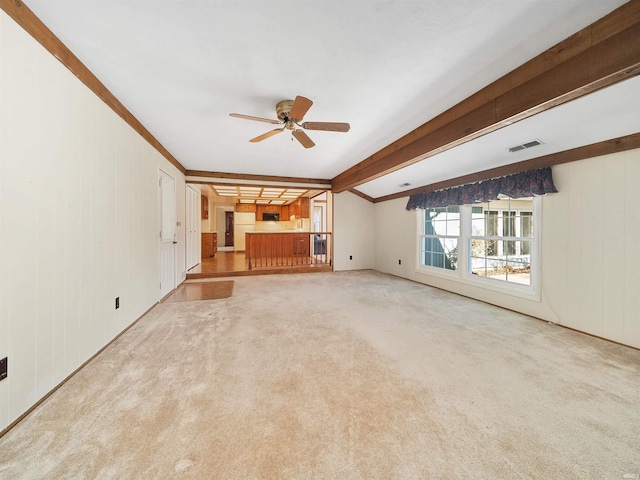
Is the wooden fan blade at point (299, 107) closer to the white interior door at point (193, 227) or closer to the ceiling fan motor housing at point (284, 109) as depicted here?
the ceiling fan motor housing at point (284, 109)

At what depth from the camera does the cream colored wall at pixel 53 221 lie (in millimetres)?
1392

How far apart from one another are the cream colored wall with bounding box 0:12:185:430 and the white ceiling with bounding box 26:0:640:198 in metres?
0.39

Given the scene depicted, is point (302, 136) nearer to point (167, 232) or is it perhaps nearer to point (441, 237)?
point (167, 232)

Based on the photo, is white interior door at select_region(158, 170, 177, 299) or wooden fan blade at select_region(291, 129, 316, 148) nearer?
wooden fan blade at select_region(291, 129, 316, 148)

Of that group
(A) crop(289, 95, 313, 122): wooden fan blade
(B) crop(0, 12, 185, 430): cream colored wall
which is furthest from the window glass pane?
(B) crop(0, 12, 185, 430): cream colored wall

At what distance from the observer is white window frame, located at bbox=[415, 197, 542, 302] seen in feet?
10.7

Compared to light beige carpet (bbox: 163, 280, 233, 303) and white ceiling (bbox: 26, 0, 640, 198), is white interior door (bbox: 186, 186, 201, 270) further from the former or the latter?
white ceiling (bbox: 26, 0, 640, 198)

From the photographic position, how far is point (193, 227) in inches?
258

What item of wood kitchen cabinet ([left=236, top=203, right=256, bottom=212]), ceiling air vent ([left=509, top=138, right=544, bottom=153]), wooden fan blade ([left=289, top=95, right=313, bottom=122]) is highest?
wood kitchen cabinet ([left=236, top=203, right=256, bottom=212])

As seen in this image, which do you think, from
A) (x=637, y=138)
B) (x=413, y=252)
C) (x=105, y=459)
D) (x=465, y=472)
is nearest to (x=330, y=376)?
(x=465, y=472)

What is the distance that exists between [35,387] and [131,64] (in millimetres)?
2405

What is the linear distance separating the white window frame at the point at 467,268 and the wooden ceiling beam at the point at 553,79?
174cm

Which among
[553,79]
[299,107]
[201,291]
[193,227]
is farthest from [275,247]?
[553,79]

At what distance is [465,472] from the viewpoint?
45.2 inches
